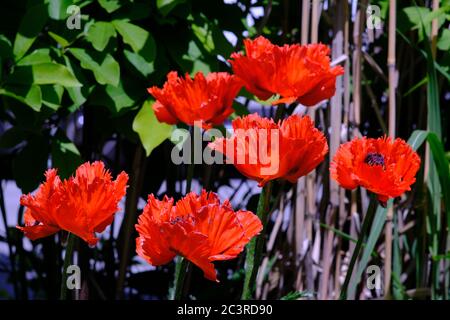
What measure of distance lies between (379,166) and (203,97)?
0.65 feet

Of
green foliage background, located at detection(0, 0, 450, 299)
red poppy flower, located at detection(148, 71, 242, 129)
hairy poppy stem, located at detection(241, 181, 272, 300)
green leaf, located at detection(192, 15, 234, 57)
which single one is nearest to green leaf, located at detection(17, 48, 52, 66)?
green foliage background, located at detection(0, 0, 450, 299)

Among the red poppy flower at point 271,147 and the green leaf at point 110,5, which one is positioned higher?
the green leaf at point 110,5

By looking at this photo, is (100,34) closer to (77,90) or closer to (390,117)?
(77,90)

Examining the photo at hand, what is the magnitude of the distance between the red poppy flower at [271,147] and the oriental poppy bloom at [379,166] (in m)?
0.06

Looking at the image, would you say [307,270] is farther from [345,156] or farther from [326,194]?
[345,156]

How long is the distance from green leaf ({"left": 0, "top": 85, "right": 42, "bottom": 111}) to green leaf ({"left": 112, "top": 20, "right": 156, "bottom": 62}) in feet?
0.57

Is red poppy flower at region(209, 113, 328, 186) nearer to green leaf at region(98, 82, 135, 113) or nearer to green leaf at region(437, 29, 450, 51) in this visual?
green leaf at region(98, 82, 135, 113)

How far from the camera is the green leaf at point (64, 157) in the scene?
1.14m

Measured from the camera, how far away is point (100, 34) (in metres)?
1.10

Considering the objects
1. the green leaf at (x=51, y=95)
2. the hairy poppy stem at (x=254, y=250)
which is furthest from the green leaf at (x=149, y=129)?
the hairy poppy stem at (x=254, y=250)

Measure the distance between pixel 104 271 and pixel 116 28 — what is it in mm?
659

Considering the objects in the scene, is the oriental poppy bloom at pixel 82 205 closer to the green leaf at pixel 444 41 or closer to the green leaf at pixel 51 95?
the green leaf at pixel 51 95

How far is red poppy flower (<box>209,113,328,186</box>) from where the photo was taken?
570 millimetres

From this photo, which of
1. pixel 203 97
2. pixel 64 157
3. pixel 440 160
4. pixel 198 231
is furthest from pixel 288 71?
pixel 64 157
